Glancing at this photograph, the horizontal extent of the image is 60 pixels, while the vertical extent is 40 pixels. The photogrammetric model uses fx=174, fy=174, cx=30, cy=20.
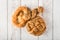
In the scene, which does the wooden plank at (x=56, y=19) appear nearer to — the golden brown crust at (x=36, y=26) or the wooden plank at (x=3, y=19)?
the golden brown crust at (x=36, y=26)

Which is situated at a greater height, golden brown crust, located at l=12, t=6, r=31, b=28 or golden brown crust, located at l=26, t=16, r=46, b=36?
golden brown crust, located at l=12, t=6, r=31, b=28

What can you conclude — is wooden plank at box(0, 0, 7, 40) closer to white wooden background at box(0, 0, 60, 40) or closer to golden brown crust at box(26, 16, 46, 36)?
white wooden background at box(0, 0, 60, 40)

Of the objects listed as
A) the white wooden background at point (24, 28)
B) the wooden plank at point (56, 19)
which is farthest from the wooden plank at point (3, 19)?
the wooden plank at point (56, 19)

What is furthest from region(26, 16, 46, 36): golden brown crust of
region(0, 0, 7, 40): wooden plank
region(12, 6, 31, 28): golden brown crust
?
region(0, 0, 7, 40): wooden plank

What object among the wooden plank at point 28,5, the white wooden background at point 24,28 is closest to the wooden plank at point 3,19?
the white wooden background at point 24,28

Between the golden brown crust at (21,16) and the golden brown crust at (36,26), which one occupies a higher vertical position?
the golden brown crust at (21,16)

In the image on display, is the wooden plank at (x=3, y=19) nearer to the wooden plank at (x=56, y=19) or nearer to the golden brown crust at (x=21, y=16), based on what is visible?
the golden brown crust at (x=21, y=16)
